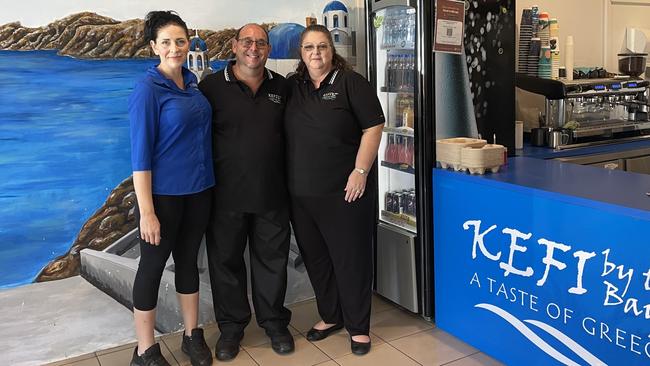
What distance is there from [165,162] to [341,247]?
3.08 ft

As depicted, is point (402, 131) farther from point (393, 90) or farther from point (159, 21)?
point (159, 21)

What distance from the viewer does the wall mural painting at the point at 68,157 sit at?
2895 mm

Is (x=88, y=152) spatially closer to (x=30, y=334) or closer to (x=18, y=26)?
(x=18, y=26)

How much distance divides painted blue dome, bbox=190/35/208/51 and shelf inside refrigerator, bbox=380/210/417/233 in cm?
140

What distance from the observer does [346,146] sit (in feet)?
9.38

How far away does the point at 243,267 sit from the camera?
10.2 feet

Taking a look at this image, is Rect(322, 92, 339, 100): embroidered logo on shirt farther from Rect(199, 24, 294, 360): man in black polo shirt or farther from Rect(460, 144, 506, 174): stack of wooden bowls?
Rect(460, 144, 506, 174): stack of wooden bowls

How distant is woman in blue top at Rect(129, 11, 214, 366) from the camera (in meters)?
2.53

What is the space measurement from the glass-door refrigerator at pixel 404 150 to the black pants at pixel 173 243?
1.12m

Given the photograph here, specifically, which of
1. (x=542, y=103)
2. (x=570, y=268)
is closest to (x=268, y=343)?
(x=570, y=268)

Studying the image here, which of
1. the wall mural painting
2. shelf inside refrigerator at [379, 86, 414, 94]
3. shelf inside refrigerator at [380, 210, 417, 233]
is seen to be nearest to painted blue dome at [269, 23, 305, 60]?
the wall mural painting

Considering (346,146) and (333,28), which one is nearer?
(346,146)

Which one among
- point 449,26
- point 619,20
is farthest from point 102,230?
point 619,20

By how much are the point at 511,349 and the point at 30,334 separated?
2.32 meters
